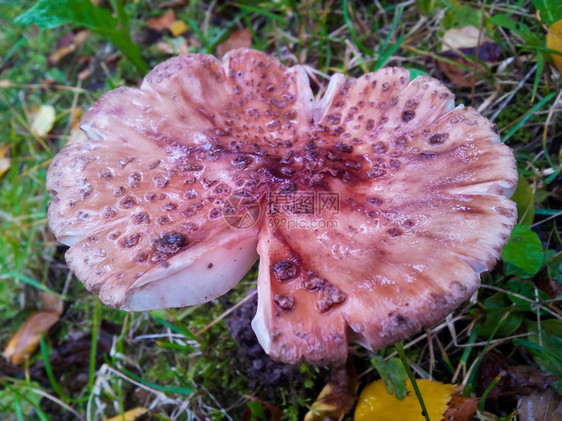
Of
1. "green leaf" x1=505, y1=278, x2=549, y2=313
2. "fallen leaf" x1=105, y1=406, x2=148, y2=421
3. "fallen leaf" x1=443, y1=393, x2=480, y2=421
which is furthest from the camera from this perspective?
"fallen leaf" x1=105, y1=406, x2=148, y2=421

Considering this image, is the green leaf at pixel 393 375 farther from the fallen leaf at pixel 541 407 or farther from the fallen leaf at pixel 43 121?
the fallen leaf at pixel 43 121

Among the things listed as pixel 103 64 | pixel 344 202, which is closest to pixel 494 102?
pixel 344 202

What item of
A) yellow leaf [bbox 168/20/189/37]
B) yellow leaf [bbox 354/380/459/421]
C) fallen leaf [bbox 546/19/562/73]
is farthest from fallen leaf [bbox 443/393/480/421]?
yellow leaf [bbox 168/20/189/37]

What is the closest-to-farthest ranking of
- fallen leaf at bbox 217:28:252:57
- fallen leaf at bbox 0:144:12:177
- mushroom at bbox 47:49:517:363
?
mushroom at bbox 47:49:517:363 → fallen leaf at bbox 217:28:252:57 → fallen leaf at bbox 0:144:12:177

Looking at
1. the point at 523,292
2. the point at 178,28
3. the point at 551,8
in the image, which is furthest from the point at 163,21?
the point at 523,292

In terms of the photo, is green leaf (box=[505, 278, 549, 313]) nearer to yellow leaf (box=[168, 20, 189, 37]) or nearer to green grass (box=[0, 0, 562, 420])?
green grass (box=[0, 0, 562, 420])

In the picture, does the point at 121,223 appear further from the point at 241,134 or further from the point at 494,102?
the point at 494,102

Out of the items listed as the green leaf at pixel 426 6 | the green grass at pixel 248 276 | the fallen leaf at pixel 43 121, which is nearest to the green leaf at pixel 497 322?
the green grass at pixel 248 276
